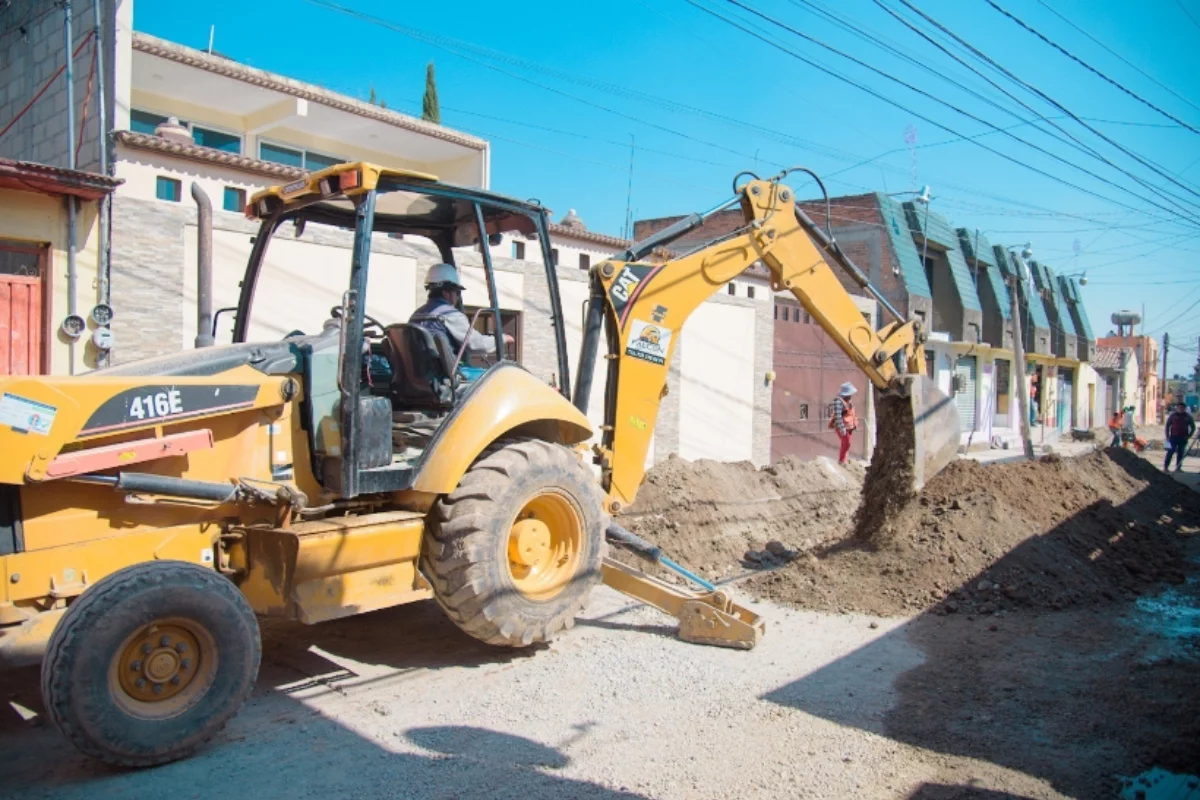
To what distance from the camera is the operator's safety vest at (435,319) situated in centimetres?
537

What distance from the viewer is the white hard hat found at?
217 inches

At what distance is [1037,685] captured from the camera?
17.1 ft

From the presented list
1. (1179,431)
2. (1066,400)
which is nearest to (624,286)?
(1179,431)

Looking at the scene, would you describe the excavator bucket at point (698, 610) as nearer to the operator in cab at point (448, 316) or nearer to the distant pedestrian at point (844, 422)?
the operator in cab at point (448, 316)

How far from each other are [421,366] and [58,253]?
555cm

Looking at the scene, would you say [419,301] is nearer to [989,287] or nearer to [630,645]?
[630,645]

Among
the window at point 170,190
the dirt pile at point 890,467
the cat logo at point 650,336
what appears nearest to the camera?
the cat logo at point 650,336

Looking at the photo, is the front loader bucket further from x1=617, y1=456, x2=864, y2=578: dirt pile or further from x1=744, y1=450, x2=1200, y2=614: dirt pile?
x1=617, y1=456, x2=864, y2=578: dirt pile

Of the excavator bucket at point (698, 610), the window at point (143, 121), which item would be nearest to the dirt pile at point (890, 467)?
the excavator bucket at point (698, 610)

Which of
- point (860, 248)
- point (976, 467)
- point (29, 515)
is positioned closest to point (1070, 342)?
point (860, 248)

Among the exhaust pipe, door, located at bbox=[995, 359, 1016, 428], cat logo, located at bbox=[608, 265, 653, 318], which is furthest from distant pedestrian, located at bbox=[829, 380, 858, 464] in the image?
door, located at bbox=[995, 359, 1016, 428]

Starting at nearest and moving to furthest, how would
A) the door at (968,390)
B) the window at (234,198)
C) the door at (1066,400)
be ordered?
the window at (234,198)
the door at (968,390)
the door at (1066,400)

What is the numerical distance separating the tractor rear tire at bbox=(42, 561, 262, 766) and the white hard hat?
7.33ft

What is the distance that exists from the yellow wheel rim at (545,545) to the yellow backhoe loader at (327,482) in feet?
0.05
